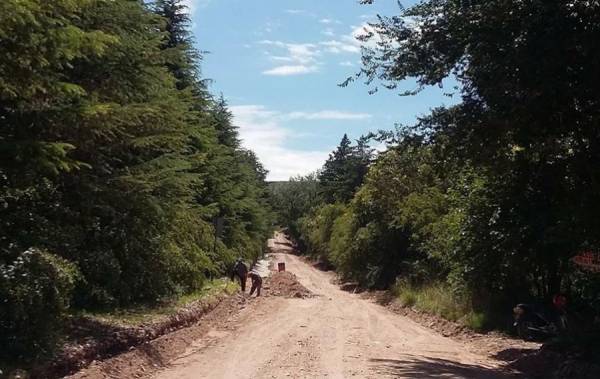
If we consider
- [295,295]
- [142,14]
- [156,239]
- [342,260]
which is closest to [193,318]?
[156,239]

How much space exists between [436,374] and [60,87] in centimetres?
857

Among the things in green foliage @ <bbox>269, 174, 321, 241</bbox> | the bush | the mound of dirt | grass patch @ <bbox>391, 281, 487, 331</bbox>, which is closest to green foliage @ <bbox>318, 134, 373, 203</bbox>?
green foliage @ <bbox>269, 174, 321, 241</bbox>

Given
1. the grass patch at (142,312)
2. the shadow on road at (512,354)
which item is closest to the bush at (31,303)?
the grass patch at (142,312)

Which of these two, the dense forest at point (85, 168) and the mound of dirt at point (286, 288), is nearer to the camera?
the dense forest at point (85, 168)

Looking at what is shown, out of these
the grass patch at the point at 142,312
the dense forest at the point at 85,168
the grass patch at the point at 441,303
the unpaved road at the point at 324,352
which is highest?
the dense forest at the point at 85,168

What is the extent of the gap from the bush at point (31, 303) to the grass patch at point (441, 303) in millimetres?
14809

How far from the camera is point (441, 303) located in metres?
26.6

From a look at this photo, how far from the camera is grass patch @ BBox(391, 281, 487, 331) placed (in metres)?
22.8

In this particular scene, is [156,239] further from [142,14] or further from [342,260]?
[342,260]

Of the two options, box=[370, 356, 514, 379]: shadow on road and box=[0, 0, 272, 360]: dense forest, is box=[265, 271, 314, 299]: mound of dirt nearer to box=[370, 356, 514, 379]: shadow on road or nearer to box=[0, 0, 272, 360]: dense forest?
box=[0, 0, 272, 360]: dense forest

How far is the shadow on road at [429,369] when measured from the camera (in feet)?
43.0

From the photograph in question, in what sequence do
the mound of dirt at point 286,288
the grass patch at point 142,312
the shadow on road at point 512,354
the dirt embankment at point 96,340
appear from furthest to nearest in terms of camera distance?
the mound of dirt at point 286,288 < the shadow on road at point 512,354 < the grass patch at point 142,312 < the dirt embankment at point 96,340

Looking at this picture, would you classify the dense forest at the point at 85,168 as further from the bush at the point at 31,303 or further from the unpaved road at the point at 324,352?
the unpaved road at the point at 324,352

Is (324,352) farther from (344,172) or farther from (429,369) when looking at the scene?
(344,172)
